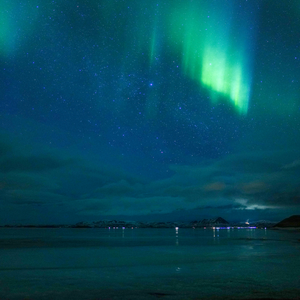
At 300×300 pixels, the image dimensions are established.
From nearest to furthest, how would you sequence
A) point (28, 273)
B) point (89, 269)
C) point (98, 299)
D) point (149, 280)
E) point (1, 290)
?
point (98, 299) → point (1, 290) → point (149, 280) → point (28, 273) → point (89, 269)

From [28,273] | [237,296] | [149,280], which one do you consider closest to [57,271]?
[28,273]

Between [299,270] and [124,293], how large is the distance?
16.0 metres

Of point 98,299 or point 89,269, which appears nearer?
point 98,299

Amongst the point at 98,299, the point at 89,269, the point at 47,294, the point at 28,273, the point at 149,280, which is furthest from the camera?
the point at 89,269

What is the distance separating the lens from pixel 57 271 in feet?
89.9

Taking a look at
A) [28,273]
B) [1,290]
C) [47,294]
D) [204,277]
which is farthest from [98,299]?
[28,273]

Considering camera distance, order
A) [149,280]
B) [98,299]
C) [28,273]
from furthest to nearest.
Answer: [28,273], [149,280], [98,299]

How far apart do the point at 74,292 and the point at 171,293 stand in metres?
5.10

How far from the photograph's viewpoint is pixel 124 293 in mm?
17844

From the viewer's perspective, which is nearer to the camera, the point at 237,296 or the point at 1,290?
the point at 237,296

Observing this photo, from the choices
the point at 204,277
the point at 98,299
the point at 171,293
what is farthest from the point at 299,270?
the point at 98,299

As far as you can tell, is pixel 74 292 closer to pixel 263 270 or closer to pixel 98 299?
pixel 98 299

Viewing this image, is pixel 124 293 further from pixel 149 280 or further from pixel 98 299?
pixel 149 280

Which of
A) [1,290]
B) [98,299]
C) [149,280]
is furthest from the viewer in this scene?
[149,280]
